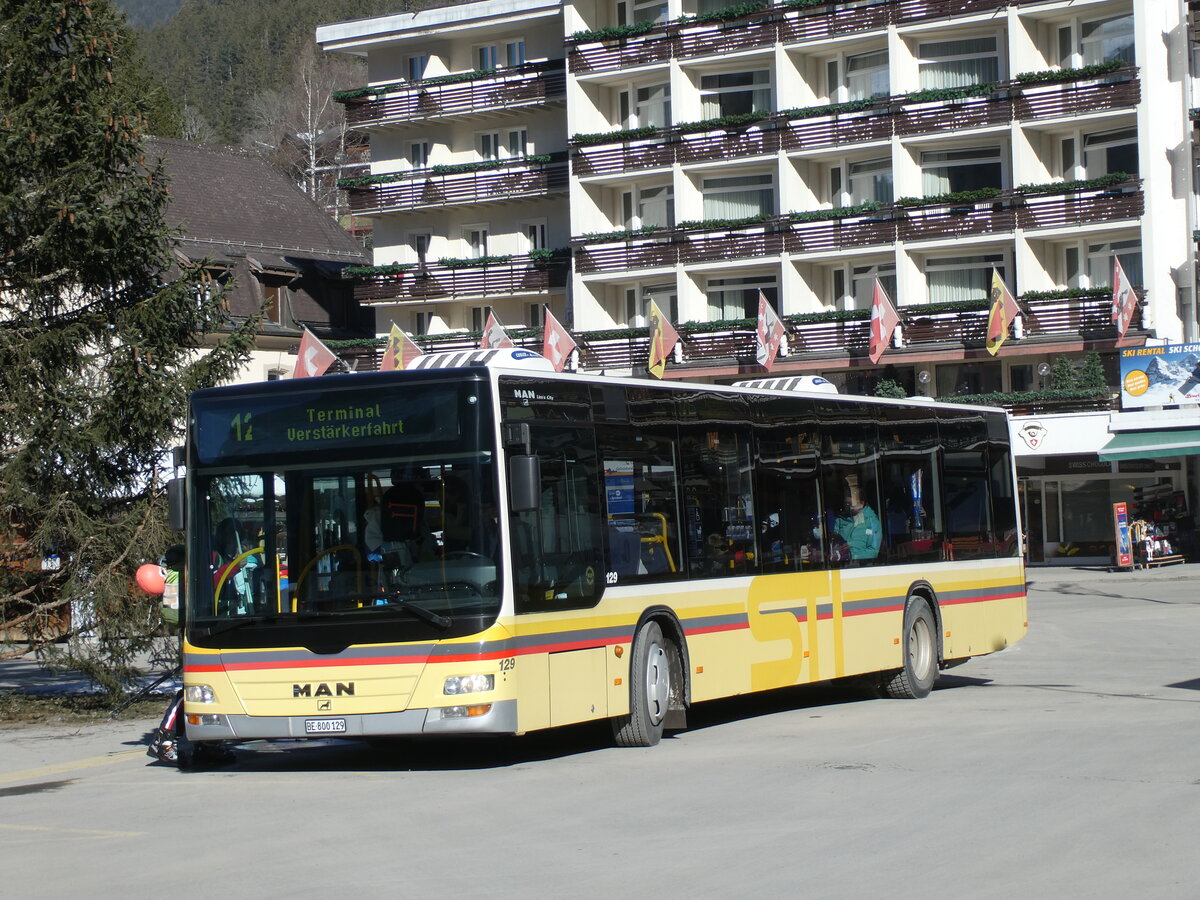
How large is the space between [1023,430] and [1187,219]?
714cm

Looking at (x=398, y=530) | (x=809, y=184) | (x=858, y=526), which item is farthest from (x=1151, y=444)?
(x=398, y=530)

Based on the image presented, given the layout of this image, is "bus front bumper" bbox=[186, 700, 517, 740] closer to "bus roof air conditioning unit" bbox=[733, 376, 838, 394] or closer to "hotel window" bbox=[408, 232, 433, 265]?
"bus roof air conditioning unit" bbox=[733, 376, 838, 394]

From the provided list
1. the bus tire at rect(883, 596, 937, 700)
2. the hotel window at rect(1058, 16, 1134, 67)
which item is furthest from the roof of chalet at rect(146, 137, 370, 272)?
the bus tire at rect(883, 596, 937, 700)

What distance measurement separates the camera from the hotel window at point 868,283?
1996 inches

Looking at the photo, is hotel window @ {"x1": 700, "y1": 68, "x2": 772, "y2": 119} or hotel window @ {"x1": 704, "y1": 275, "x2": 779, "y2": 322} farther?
hotel window @ {"x1": 704, "y1": 275, "x2": 779, "y2": 322}

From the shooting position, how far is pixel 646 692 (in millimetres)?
13750

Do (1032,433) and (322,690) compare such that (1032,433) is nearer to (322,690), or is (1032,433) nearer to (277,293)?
(277,293)

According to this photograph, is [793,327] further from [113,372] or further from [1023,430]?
[113,372]

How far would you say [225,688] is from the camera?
12.8m

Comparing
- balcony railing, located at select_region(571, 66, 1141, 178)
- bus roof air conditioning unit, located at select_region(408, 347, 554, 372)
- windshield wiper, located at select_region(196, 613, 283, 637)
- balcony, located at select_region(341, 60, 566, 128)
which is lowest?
windshield wiper, located at select_region(196, 613, 283, 637)

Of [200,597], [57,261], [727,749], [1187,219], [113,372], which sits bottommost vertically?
[727,749]

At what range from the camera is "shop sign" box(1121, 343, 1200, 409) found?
148 feet

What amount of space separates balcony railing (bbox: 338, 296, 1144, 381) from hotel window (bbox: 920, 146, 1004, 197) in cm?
382

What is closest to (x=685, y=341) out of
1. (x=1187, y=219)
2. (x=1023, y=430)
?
(x=1023, y=430)
